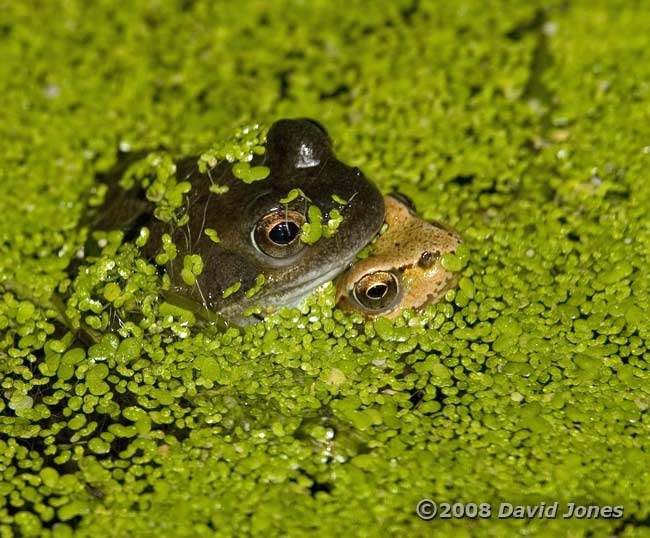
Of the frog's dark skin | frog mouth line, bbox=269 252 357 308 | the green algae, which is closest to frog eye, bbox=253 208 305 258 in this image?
the frog's dark skin

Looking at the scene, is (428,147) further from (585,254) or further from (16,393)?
(16,393)

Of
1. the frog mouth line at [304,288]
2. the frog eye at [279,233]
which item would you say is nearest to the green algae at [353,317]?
the frog mouth line at [304,288]

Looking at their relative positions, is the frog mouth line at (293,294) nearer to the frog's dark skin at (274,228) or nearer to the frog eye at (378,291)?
the frog's dark skin at (274,228)

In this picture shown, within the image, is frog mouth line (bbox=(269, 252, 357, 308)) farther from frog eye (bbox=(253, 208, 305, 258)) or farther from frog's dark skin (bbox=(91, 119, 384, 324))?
frog eye (bbox=(253, 208, 305, 258))

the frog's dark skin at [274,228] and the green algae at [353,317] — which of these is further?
the frog's dark skin at [274,228]

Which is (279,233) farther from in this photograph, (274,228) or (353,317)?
(353,317)

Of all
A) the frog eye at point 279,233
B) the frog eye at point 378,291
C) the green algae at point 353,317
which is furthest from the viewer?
the frog eye at point 378,291

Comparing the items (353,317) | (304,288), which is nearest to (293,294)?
(304,288)
